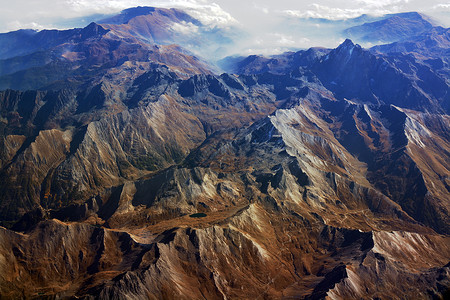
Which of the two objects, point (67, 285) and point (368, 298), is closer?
point (368, 298)

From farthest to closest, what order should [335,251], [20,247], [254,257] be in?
1. [335,251]
2. [254,257]
3. [20,247]

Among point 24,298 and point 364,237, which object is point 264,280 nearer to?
point 364,237

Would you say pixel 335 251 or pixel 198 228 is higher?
pixel 198 228

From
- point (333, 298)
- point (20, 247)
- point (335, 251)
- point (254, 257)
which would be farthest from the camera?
point (335, 251)

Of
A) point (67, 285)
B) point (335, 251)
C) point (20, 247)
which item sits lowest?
point (335, 251)

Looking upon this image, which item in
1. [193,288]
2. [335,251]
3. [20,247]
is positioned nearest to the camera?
[193,288]

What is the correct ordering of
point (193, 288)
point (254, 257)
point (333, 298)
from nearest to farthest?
point (333, 298)
point (193, 288)
point (254, 257)

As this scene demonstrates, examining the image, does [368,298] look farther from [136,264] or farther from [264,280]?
[136,264]

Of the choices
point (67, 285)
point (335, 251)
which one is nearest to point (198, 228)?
point (67, 285)

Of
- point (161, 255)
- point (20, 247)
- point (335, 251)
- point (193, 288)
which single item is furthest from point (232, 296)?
point (20, 247)
